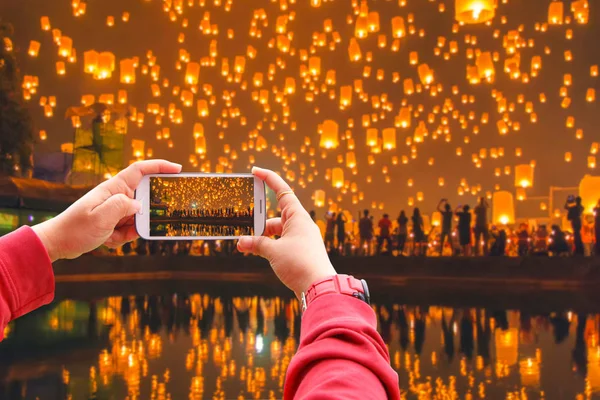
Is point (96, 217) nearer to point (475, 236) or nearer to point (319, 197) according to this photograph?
point (475, 236)

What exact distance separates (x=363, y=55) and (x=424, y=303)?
10.7m

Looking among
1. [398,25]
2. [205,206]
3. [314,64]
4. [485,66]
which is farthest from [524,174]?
[205,206]

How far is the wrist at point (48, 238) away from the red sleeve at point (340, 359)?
38 cm

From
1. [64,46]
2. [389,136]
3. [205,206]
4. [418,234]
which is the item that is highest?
[64,46]

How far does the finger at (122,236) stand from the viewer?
44.2 inches

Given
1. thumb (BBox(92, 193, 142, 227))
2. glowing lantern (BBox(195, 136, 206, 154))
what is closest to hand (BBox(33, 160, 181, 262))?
thumb (BBox(92, 193, 142, 227))

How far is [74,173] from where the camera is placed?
1527cm

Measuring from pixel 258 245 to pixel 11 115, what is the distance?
14216mm

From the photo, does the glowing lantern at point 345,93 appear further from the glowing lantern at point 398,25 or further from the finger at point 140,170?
the finger at point 140,170

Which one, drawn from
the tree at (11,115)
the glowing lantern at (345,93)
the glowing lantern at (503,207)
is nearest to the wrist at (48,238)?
the glowing lantern at (345,93)

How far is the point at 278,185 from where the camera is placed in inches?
40.8

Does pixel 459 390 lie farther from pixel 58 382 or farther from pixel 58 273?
pixel 58 273

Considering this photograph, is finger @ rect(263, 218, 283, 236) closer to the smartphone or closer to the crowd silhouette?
the smartphone

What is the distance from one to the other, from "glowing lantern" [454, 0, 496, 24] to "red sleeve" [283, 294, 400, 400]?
8159mm
